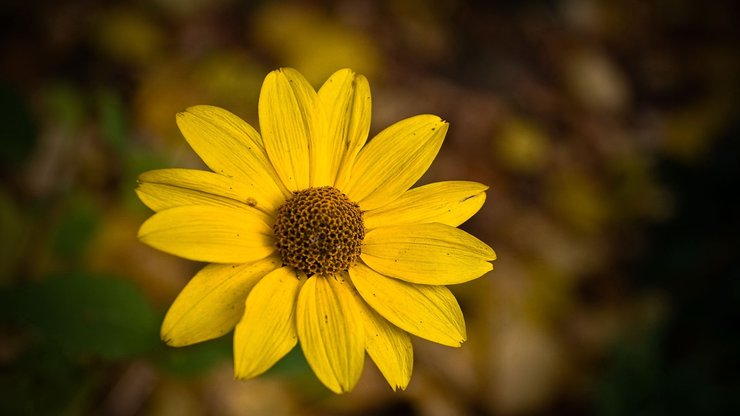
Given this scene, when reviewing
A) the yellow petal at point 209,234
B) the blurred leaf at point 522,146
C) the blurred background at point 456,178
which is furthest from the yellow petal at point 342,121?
the blurred leaf at point 522,146

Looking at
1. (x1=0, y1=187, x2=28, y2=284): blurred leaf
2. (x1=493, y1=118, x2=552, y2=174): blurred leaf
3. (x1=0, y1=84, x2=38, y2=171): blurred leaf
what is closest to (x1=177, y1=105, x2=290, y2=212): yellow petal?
(x1=0, y1=84, x2=38, y2=171): blurred leaf

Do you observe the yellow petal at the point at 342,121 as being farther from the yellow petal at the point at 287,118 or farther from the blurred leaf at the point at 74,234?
the blurred leaf at the point at 74,234

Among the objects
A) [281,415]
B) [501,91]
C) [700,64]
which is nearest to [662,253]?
[501,91]

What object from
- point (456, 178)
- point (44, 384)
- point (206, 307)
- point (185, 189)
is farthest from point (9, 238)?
point (456, 178)

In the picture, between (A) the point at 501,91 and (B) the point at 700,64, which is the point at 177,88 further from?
(B) the point at 700,64

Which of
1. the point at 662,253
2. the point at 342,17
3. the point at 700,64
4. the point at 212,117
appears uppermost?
the point at 700,64

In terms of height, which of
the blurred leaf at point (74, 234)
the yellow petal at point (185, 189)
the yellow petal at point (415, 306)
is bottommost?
the blurred leaf at point (74, 234)

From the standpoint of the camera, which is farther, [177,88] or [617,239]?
[617,239]

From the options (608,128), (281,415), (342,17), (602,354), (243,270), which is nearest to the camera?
(243,270)
